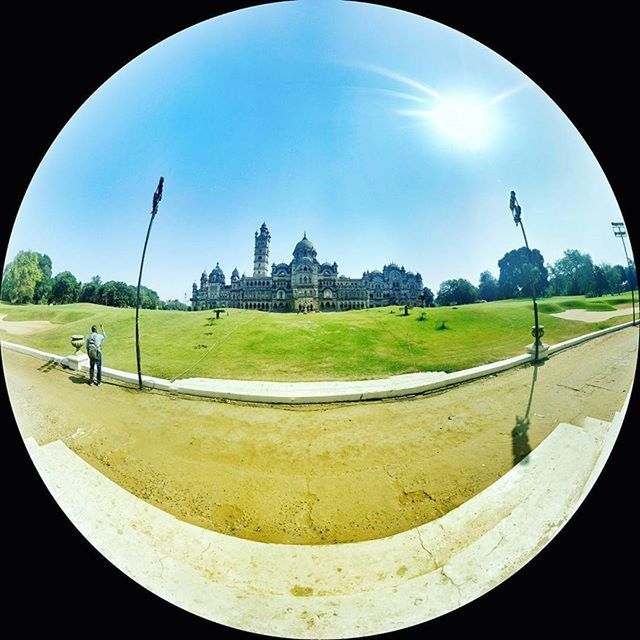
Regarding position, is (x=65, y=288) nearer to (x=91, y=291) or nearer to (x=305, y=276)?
(x=91, y=291)

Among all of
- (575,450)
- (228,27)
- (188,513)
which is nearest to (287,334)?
(188,513)

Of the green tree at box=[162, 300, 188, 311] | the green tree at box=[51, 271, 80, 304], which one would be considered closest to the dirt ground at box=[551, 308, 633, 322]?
the green tree at box=[162, 300, 188, 311]

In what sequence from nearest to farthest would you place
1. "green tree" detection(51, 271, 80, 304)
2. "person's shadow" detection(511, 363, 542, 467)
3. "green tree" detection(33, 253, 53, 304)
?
"person's shadow" detection(511, 363, 542, 467), "green tree" detection(51, 271, 80, 304), "green tree" detection(33, 253, 53, 304)

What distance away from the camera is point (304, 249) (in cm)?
280

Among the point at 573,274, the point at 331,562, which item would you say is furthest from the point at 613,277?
the point at 331,562

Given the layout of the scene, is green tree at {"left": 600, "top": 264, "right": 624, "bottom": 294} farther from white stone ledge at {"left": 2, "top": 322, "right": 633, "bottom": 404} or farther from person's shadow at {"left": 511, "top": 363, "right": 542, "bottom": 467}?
person's shadow at {"left": 511, "top": 363, "right": 542, "bottom": 467}

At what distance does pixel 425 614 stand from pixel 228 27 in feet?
18.5

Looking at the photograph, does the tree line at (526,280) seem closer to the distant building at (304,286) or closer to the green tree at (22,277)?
the distant building at (304,286)

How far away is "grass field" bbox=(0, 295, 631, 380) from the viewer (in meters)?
2.62

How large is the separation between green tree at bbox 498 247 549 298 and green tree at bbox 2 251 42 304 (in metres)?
4.66

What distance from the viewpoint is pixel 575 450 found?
103 inches

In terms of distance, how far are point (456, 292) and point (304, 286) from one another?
1528mm

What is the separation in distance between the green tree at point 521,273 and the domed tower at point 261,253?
219 centimetres

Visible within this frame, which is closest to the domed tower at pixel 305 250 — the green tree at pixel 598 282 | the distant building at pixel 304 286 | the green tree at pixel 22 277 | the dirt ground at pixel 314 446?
the distant building at pixel 304 286
